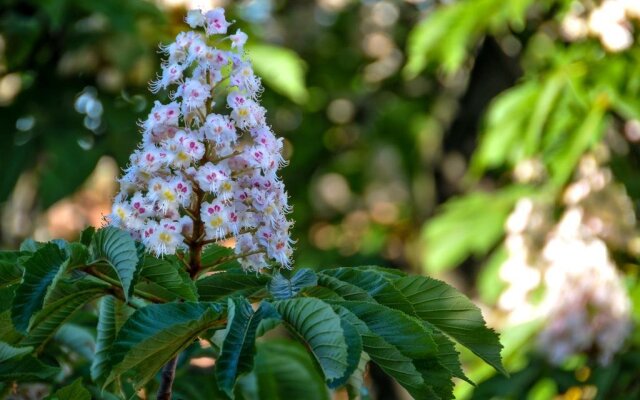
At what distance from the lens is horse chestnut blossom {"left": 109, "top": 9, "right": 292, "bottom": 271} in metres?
1.46

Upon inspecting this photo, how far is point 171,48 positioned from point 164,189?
0.72ft

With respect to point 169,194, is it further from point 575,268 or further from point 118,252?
point 575,268

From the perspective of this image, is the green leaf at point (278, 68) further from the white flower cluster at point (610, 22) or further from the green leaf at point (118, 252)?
the green leaf at point (118, 252)

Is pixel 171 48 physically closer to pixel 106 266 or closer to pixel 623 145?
pixel 106 266

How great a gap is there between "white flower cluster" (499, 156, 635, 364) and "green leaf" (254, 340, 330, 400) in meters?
1.32

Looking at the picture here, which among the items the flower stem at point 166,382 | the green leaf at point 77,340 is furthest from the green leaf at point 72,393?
the green leaf at point 77,340

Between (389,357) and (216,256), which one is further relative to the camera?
(216,256)

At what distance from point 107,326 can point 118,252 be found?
0.27m

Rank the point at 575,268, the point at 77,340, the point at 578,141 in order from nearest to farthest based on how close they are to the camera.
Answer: the point at 77,340
the point at 578,141
the point at 575,268

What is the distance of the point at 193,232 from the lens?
1524 millimetres

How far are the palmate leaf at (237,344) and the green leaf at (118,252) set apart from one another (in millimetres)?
120

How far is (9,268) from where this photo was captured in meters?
1.48

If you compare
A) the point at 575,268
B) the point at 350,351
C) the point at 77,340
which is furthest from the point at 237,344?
the point at 575,268

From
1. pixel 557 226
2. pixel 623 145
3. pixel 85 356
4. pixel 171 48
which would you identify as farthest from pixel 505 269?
pixel 171 48
